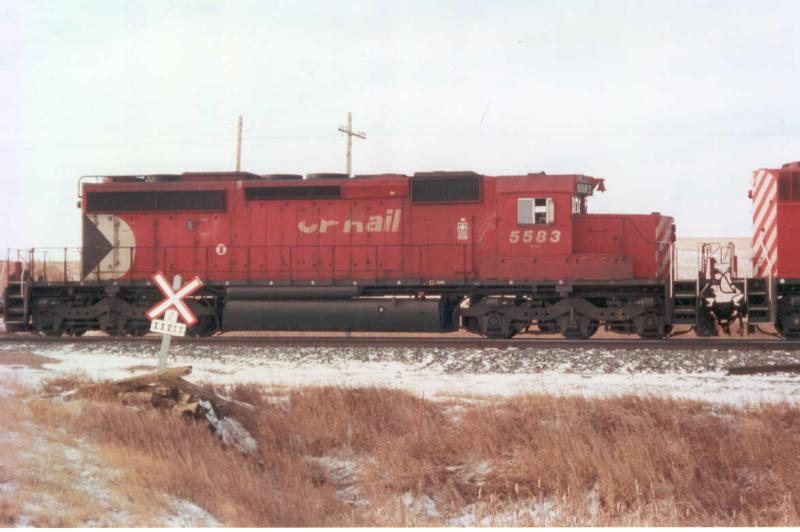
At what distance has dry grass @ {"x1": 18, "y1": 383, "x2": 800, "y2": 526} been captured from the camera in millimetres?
7387

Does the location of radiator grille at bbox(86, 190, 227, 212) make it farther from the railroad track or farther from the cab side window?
the cab side window

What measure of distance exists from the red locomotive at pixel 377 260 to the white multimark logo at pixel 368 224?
0.03 m

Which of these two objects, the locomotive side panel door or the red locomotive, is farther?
the locomotive side panel door

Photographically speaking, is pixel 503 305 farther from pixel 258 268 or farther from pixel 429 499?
pixel 429 499

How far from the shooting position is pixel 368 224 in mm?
16031

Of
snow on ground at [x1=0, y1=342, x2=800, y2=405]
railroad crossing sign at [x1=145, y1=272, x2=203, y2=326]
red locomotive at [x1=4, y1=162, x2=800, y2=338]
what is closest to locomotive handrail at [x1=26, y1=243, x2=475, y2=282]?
red locomotive at [x1=4, y1=162, x2=800, y2=338]

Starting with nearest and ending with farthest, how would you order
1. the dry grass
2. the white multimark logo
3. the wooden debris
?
the dry grass
the wooden debris
the white multimark logo

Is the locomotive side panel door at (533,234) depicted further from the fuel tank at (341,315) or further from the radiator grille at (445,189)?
the fuel tank at (341,315)

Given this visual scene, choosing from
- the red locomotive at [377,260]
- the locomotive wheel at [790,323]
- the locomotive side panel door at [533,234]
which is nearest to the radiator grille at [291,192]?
the red locomotive at [377,260]

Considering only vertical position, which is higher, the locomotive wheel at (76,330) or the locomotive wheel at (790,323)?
the locomotive wheel at (790,323)

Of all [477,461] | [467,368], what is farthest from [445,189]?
[477,461]

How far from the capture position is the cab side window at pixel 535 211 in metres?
15.2

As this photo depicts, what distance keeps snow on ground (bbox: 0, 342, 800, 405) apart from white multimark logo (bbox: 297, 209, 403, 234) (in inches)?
113

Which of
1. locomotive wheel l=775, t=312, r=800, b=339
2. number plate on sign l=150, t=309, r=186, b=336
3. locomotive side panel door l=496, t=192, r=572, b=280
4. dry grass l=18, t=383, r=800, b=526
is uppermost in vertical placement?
locomotive side panel door l=496, t=192, r=572, b=280
